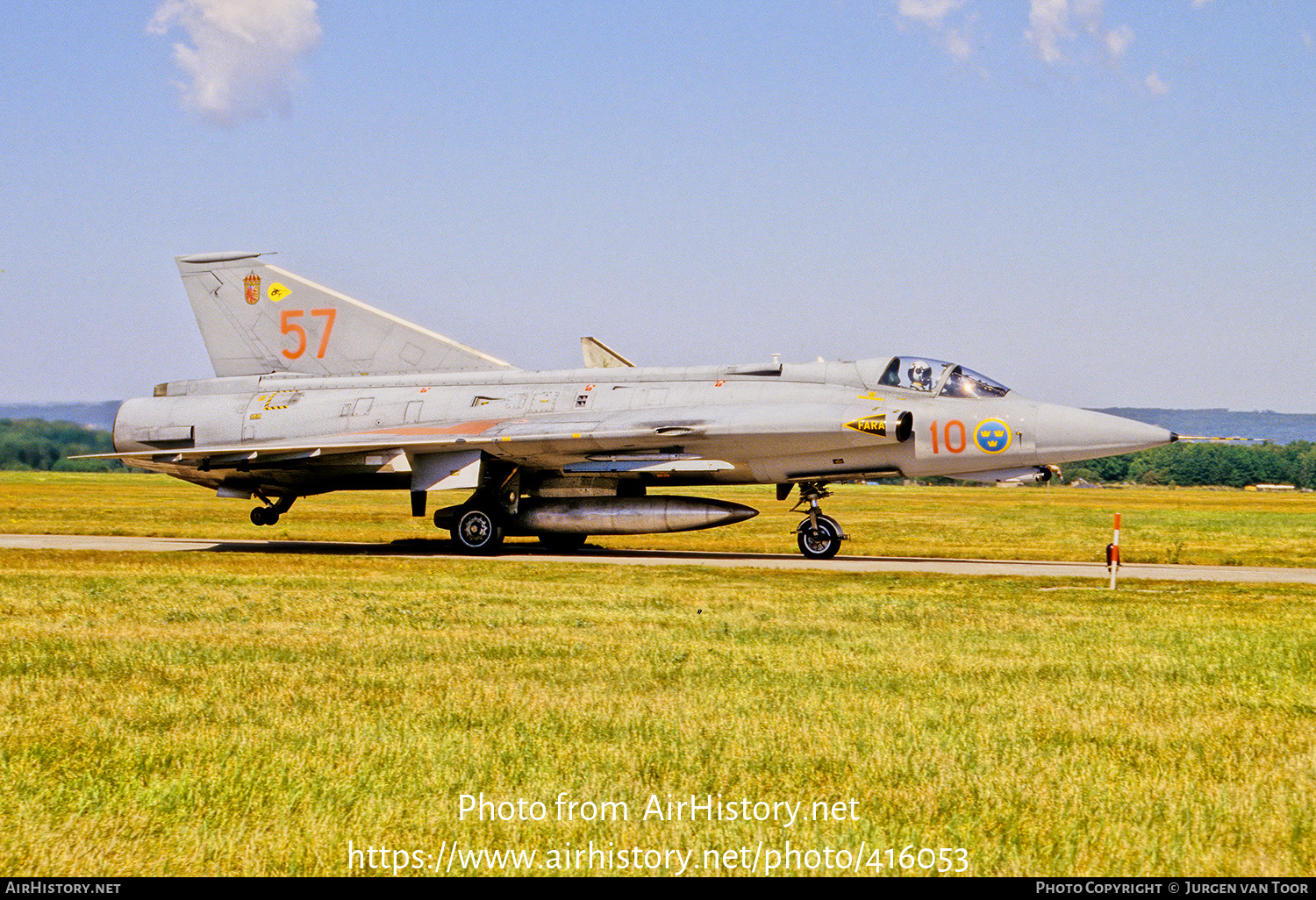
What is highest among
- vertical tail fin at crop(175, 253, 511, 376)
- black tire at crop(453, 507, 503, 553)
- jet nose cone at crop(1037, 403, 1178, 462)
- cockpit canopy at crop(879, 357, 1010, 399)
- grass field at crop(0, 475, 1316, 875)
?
vertical tail fin at crop(175, 253, 511, 376)

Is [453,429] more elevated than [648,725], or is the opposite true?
[453,429]

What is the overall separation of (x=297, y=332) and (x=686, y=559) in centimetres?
881

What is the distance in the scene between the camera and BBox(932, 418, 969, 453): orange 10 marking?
18.1m

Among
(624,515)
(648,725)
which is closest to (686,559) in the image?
(624,515)

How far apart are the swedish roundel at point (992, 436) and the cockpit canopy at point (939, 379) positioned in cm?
54

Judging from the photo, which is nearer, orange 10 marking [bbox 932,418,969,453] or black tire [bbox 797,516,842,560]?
orange 10 marking [bbox 932,418,969,453]

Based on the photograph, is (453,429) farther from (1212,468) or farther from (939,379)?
(1212,468)

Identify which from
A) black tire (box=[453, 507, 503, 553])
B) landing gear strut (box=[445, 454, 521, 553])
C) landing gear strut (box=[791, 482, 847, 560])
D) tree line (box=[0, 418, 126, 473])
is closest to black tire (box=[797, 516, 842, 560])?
landing gear strut (box=[791, 482, 847, 560])

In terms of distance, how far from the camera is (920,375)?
1872 cm

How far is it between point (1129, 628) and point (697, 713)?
5.23 meters

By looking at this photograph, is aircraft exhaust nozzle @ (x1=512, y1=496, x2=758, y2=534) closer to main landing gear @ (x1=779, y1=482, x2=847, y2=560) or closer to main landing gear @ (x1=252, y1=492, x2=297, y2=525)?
main landing gear @ (x1=779, y1=482, x2=847, y2=560)

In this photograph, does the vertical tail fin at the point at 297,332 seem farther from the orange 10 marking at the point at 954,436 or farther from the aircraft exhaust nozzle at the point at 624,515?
the orange 10 marking at the point at 954,436

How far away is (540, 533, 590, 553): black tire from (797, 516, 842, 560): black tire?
3.70 meters

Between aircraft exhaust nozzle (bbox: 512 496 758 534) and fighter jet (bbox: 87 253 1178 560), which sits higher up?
fighter jet (bbox: 87 253 1178 560)
